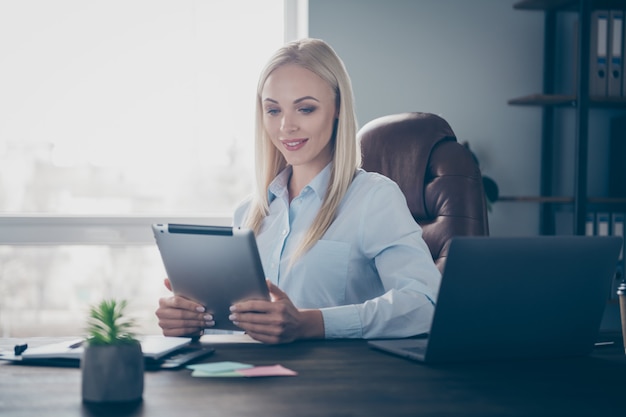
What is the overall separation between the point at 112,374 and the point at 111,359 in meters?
0.02

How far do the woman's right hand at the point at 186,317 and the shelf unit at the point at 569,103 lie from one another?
217 cm

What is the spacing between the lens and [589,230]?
3.38 m

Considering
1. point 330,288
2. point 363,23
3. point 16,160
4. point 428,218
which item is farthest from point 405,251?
point 16,160

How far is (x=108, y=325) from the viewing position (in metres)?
1.01

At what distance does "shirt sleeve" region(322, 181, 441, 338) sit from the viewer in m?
1.58

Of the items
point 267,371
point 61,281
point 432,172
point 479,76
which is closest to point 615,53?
point 479,76

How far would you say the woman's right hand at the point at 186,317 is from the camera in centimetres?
149

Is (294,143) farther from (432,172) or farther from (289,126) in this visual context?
(432,172)

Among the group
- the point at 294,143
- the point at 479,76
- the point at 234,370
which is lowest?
the point at 234,370

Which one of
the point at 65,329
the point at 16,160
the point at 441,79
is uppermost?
the point at 441,79

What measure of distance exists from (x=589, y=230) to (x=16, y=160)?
241cm

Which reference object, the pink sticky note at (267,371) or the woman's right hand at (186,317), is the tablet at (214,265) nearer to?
the woman's right hand at (186,317)

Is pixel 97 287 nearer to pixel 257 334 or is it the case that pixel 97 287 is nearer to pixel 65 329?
pixel 65 329

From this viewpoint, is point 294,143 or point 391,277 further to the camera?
point 294,143
